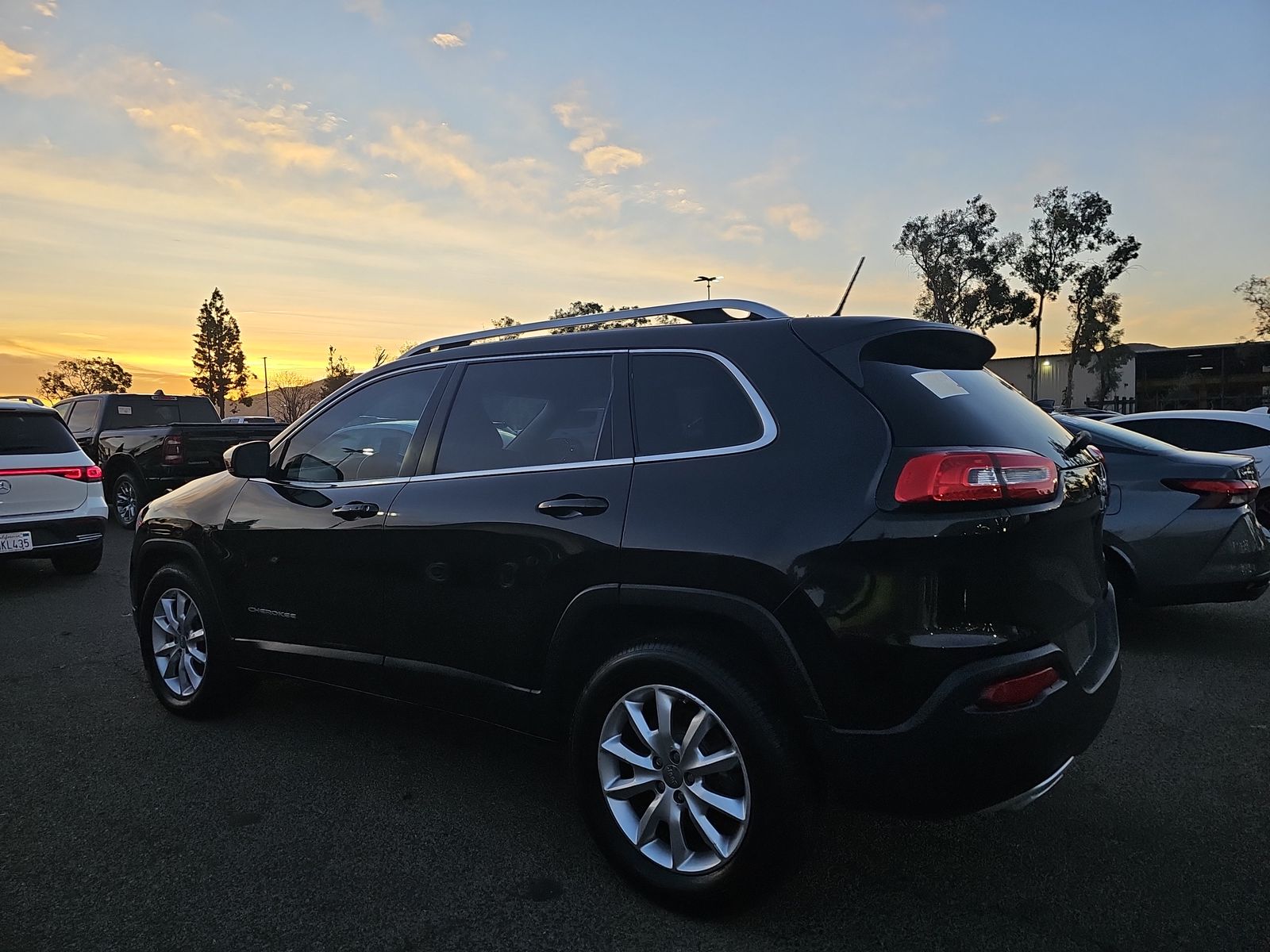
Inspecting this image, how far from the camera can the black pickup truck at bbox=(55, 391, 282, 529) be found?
37.9 feet

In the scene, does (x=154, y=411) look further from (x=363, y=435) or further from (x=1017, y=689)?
(x=1017, y=689)

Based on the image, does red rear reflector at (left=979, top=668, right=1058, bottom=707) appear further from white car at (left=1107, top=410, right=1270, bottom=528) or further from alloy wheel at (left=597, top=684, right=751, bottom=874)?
white car at (left=1107, top=410, right=1270, bottom=528)

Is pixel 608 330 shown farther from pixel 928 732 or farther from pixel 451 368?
pixel 928 732


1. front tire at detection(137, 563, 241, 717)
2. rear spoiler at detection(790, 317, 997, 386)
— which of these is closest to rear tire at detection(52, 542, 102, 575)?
front tire at detection(137, 563, 241, 717)

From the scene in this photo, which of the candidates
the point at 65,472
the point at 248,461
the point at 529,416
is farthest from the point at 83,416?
the point at 529,416

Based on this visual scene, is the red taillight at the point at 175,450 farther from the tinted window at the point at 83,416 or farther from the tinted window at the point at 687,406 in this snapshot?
the tinted window at the point at 687,406

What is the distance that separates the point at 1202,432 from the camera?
892 cm

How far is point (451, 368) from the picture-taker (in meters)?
3.53

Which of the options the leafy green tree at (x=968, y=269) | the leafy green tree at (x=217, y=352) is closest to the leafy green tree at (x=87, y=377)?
the leafy green tree at (x=217, y=352)

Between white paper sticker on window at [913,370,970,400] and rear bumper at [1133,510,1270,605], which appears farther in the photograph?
rear bumper at [1133,510,1270,605]

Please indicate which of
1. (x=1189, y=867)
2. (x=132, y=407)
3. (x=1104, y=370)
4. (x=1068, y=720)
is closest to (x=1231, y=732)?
(x=1189, y=867)

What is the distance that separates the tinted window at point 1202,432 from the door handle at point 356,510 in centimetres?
785

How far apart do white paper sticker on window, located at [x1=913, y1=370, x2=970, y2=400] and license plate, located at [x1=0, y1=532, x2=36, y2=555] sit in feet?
26.5

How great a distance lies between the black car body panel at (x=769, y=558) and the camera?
89.7 inches
